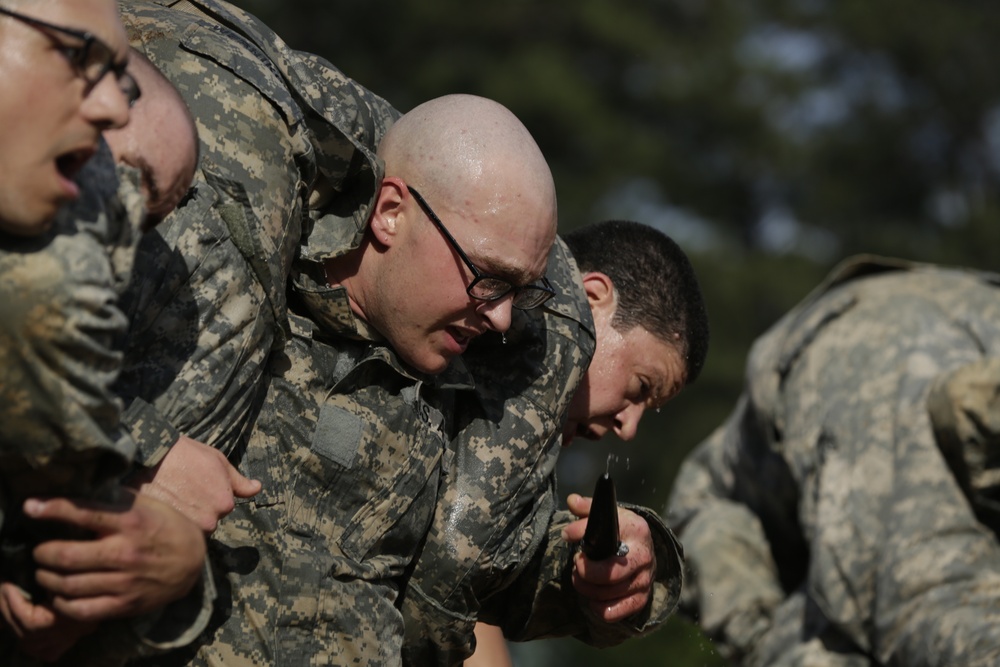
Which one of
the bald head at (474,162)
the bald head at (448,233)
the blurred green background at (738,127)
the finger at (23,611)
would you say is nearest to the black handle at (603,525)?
the bald head at (448,233)

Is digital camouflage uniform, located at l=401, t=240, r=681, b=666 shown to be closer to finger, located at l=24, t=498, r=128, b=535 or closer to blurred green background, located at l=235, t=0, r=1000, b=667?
finger, located at l=24, t=498, r=128, b=535

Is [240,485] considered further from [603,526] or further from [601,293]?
[601,293]

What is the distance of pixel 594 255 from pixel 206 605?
2052 mm

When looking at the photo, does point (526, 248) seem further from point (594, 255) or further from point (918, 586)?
point (918, 586)

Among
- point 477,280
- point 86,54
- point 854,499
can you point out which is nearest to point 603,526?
point 477,280

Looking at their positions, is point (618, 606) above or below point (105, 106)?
below

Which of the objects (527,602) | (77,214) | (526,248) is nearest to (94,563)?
(77,214)

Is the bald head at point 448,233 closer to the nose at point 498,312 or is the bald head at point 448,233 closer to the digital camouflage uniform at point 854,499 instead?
the nose at point 498,312

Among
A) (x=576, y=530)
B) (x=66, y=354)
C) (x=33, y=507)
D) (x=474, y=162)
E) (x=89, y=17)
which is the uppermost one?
(x=89, y=17)

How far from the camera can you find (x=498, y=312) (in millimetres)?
3691

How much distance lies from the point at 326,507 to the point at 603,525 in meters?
0.83

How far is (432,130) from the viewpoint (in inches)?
145

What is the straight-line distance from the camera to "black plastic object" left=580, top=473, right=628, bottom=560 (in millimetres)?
4023

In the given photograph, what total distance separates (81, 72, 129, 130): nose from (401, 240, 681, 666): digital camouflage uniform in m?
1.63
